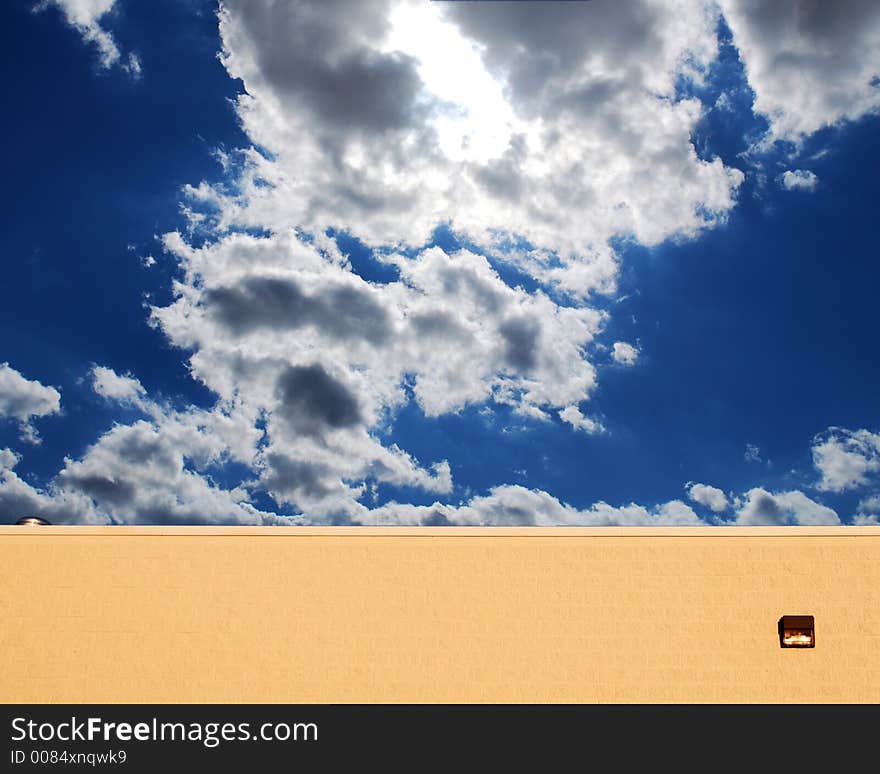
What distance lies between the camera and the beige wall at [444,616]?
39.3 ft

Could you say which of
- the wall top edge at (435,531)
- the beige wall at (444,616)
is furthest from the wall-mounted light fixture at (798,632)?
the wall top edge at (435,531)

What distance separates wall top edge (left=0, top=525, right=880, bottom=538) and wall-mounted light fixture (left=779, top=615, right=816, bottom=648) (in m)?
1.20

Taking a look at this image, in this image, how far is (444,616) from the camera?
40.6ft

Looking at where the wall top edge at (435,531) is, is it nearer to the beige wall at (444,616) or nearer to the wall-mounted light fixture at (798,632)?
the beige wall at (444,616)
